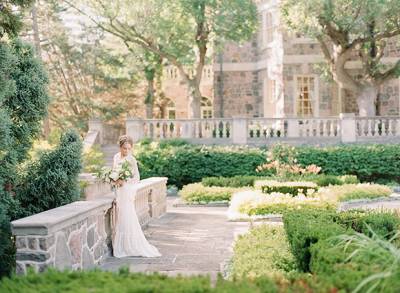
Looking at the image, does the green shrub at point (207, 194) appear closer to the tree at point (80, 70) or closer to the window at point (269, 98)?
the window at point (269, 98)

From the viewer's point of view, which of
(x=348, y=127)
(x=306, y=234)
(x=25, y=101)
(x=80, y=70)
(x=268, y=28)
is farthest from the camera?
(x=80, y=70)

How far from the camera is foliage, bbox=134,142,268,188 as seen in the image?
2381cm

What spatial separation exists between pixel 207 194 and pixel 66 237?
11105 millimetres

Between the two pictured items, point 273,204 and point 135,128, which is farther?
point 135,128

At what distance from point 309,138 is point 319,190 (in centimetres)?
898

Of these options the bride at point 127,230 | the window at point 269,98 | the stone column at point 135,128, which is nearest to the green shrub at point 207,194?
the stone column at point 135,128

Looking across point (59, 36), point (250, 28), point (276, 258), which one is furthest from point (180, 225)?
point (59, 36)

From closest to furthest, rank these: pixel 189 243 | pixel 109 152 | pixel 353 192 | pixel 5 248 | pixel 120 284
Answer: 1. pixel 120 284
2. pixel 5 248
3. pixel 189 243
4. pixel 353 192
5. pixel 109 152

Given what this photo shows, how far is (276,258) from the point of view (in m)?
8.70

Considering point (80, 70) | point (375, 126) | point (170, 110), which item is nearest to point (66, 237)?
point (375, 126)

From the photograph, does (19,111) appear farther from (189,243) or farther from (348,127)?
(348,127)

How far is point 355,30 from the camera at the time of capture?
24.7m

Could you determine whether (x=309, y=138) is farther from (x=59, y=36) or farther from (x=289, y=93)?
(x=59, y=36)

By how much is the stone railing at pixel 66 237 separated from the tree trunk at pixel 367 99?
1659 cm
